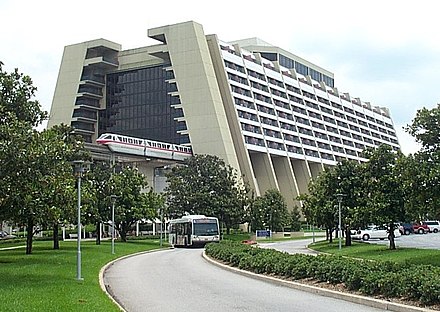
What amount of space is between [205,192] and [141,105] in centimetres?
3718

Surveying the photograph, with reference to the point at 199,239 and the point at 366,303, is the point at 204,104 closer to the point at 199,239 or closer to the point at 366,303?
the point at 199,239

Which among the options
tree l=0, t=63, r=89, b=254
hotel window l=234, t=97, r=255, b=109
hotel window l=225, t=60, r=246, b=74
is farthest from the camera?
hotel window l=225, t=60, r=246, b=74

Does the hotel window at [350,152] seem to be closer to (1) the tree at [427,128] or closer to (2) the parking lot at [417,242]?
(2) the parking lot at [417,242]

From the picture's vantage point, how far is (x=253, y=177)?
9544 centimetres

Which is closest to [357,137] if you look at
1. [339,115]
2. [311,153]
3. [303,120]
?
[339,115]

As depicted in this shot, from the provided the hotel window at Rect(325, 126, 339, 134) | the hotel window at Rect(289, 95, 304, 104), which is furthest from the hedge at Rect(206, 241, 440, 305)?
the hotel window at Rect(325, 126, 339, 134)

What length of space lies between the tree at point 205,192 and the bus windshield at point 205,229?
16.3 metres

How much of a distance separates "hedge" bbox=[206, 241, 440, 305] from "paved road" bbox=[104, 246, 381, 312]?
869 mm

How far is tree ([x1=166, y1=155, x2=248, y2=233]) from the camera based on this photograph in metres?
70.6

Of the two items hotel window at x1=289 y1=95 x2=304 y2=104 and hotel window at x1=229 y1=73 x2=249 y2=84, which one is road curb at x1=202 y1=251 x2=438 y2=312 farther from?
hotel window at x1=289 y1=95 x2=304 y2=104

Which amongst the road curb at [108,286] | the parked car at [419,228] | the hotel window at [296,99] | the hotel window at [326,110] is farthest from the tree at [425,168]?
the hotel window at [326,110]

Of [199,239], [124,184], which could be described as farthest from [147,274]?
[124,184]

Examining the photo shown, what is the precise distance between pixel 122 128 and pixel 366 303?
92.5 metres

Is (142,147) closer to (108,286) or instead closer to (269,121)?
(269,121)
